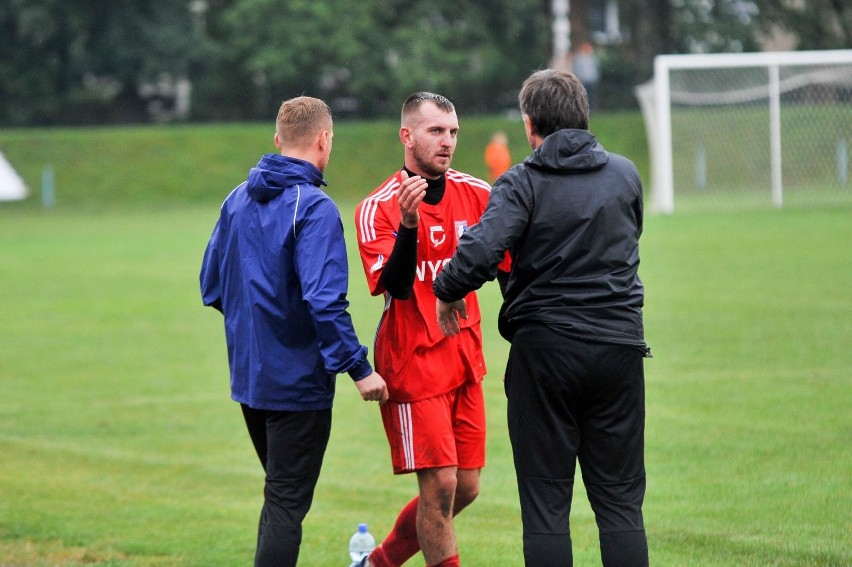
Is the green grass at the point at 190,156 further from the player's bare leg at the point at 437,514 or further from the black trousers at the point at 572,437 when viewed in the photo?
the black trousers at the point at 572,437

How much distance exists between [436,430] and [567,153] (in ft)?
4.01

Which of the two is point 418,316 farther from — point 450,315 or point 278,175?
point 278,175

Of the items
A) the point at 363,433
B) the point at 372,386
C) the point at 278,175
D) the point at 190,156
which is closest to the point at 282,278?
the point at 278,175

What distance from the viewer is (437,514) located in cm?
→ 519

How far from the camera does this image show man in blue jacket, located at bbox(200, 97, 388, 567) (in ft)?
16.3

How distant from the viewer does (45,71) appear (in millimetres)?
47375

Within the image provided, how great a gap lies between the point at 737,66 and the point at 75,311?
19.0 m

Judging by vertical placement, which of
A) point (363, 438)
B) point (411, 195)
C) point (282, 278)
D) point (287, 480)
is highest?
point (411, 195)

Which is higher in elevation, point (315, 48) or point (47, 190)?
point (315, 48)

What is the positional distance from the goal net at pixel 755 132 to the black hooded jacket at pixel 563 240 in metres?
25.1

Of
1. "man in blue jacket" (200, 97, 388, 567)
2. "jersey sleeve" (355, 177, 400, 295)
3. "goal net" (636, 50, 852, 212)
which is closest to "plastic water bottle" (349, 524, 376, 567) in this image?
"man in blue jacket" (200, 97, 388, 567)

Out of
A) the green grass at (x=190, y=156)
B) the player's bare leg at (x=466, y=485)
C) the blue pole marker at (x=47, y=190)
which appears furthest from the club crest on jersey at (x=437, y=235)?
the blue pole marker at (x=47, y=190)

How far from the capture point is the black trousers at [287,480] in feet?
16.3

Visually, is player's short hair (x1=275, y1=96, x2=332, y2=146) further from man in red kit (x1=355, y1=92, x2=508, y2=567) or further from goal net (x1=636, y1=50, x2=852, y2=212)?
goal net (x1=636, y1=50, x2=852, y2=212)
